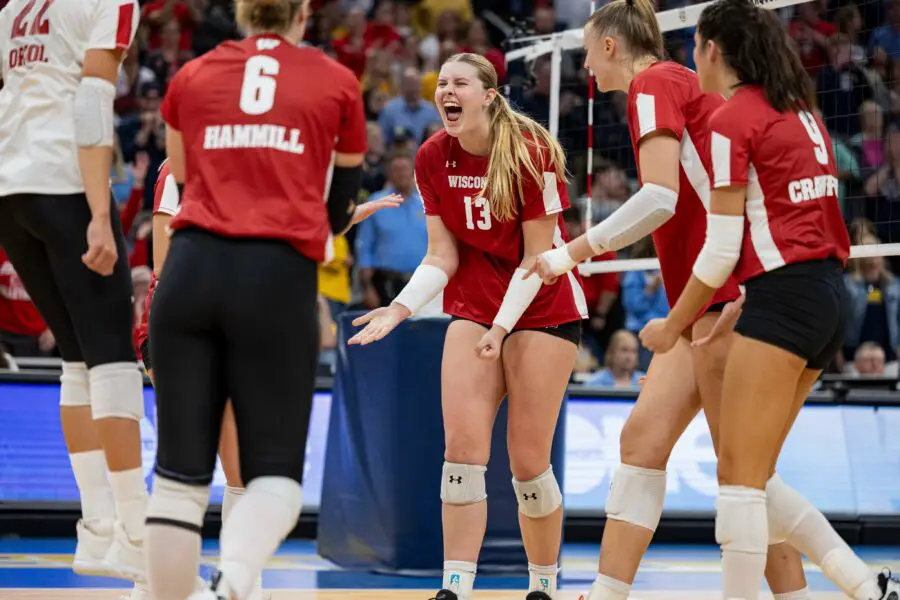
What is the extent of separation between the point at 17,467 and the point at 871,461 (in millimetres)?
6206

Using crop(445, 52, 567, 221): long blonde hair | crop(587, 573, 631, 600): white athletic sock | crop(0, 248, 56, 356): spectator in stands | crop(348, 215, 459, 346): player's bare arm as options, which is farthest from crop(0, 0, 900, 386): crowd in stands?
crop(587, 573, 631, 600): white athletic sock

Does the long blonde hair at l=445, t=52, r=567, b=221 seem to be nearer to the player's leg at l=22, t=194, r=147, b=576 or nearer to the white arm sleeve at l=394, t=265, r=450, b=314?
the white arm sleeve at l=394, t=265, r=450, b=314

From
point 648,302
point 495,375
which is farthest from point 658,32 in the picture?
point 648,302

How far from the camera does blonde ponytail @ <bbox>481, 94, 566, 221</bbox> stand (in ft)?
17.6

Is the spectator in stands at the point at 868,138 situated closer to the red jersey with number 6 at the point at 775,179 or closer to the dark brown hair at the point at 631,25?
the dark brown hair at the point at 631,25

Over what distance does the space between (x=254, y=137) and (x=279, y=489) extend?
40.6 inches

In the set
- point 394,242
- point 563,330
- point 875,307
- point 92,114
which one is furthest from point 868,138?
point 92,114

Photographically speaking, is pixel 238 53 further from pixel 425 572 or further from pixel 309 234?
pixel 425 572

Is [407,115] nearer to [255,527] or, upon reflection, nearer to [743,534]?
[743,534]

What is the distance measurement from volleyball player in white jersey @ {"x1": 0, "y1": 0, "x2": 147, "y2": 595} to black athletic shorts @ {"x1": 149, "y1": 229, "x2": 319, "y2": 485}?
0.77 meters

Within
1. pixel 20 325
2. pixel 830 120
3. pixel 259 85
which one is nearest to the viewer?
pixel 259 85

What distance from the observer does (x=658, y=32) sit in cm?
508

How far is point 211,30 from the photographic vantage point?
13.7 m

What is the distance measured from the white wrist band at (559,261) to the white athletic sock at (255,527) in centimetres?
150
